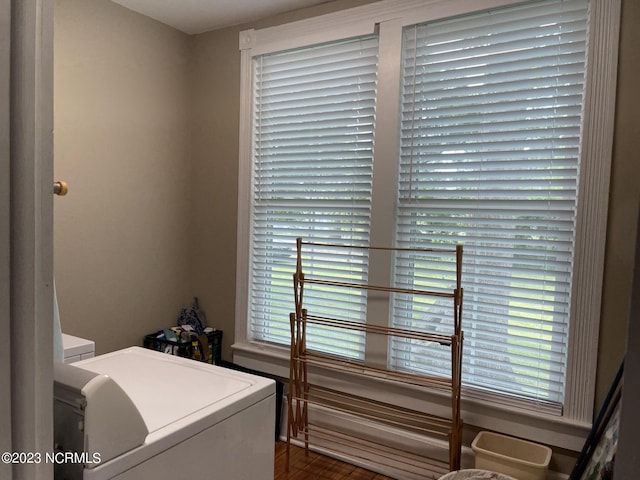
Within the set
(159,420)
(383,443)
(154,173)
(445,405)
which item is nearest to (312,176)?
(154,173)

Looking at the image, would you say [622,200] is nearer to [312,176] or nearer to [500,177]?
[500,177]

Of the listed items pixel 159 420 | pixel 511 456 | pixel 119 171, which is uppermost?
pixel 119 171

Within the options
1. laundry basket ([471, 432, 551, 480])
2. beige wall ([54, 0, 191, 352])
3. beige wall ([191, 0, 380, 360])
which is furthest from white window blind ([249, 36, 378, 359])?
laundry basket ([471, 432, 551, 480])

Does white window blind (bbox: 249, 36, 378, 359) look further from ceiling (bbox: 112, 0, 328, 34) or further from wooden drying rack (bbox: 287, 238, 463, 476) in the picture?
ceiling (bbox: 112, 0, 328, 34)

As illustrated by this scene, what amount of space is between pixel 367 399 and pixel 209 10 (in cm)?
234

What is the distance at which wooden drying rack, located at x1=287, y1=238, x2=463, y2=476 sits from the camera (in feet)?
6.68

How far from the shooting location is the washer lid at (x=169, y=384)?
3.88 ft

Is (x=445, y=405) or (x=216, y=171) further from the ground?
(x=216, y=171)

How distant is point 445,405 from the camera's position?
2.20m

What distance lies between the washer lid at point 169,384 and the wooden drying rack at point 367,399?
91 cm

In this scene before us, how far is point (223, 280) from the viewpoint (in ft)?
9.55

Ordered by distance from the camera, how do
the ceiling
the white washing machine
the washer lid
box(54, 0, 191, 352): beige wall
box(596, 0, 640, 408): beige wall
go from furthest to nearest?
1. the ceiling
2. box(54, 0, 191, 352): beige wall
3. box(596, 0, 640, 408): beige wall
4. the washer lid
5. the white washing machine

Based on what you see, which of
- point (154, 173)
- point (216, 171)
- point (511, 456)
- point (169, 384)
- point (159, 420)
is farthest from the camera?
point (216, 171)

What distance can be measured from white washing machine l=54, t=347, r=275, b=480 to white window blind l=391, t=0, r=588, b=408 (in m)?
1.16
